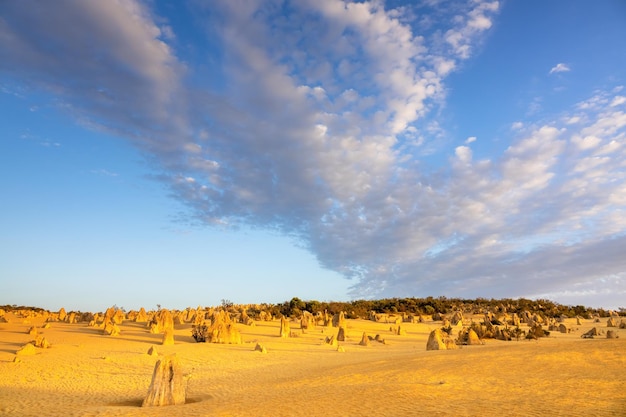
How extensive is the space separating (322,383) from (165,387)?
16.7ft

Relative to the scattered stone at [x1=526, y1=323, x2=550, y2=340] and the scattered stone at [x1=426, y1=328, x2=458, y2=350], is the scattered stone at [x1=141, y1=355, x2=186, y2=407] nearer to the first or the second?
the scattered stone at [x1=426, y1=328, x2=458, y2=350]

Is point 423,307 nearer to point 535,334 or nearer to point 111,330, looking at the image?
point 535,334

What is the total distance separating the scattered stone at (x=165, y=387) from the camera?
13.1 meters

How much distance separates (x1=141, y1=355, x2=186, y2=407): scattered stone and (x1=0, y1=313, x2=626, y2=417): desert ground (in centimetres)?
39

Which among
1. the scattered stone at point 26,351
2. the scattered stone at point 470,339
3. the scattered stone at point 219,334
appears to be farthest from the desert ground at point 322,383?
the scattered stone at point 470,339

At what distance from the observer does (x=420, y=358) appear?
17.8m

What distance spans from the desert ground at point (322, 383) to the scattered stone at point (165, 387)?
1.28 feet

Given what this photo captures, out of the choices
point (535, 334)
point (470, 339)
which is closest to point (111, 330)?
point (470, 339)

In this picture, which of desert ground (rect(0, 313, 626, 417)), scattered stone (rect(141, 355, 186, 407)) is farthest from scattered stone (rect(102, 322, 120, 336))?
scattered stone (rect(141, 355, 186, 407))

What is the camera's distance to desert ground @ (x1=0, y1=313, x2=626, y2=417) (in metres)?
10.9

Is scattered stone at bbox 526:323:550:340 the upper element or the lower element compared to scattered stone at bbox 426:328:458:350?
upper

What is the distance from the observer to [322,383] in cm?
1469

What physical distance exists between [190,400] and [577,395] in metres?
11.2

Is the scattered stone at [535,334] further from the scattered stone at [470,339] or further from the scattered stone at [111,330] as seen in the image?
the scattered stone at [111,330]
